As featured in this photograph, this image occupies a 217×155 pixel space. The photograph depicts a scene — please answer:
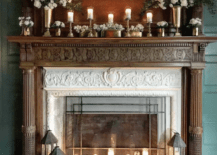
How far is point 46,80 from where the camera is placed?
3223mm

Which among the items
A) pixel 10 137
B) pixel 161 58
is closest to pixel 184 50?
pixel 161 58

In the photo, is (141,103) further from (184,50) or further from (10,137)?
(10,137)

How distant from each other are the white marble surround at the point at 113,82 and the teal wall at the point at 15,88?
500mm

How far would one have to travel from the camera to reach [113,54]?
309 centimetres

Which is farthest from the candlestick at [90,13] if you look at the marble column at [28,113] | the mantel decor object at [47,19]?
the marble column at [28,113]

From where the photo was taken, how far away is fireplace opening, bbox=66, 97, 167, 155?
3428mm

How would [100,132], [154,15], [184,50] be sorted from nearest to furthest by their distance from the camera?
[184,50] < [154,15] < [100,132]

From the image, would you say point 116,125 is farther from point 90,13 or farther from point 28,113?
point 90,13

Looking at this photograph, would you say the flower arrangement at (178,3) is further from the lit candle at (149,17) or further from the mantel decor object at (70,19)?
the mantel decor object at (70,19)

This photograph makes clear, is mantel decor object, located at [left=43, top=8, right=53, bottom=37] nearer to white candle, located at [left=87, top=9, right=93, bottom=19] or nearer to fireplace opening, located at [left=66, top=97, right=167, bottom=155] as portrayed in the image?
white candle, located at [left=87, top=9, right=93, bottom=19]

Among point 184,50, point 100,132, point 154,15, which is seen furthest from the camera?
point 100,132

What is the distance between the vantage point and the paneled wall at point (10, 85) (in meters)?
3.47

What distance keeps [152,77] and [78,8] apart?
4.14ft

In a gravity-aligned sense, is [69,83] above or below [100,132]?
above
